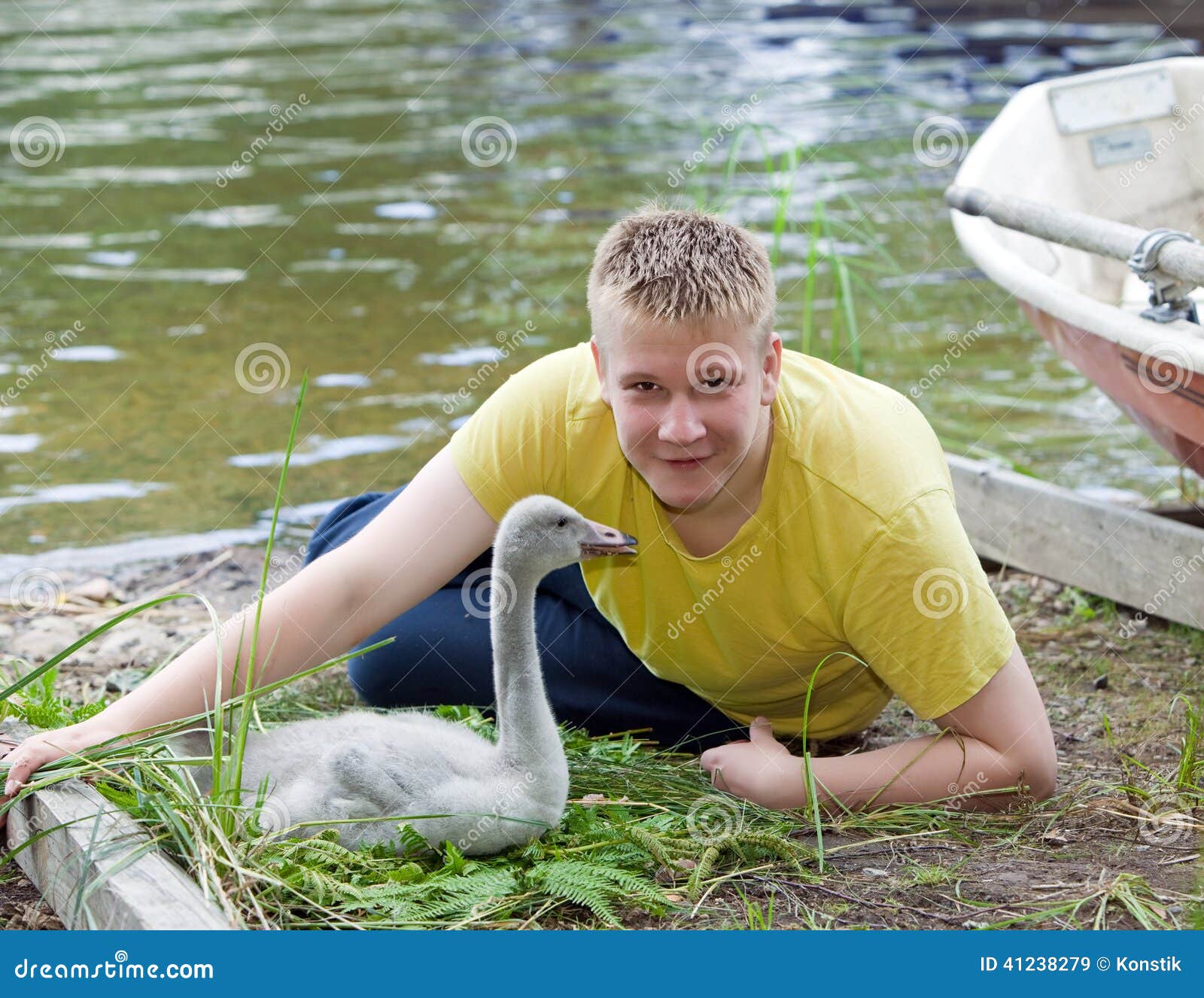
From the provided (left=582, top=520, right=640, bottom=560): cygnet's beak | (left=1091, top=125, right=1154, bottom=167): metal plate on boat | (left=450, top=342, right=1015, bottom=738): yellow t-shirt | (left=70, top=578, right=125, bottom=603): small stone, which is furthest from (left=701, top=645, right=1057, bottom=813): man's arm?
(left=1091, top=125, right=1154, bottom=167): metal plate on boat

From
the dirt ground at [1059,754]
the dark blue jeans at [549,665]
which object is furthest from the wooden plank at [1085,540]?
the dark blue jeans at [549,665]

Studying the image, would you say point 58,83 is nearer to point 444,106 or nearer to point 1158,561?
point 444,106

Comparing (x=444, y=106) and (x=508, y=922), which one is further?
(x=444, y=106)

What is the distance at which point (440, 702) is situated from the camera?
4.61m

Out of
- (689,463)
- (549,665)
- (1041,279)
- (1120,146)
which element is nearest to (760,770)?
(689,463)

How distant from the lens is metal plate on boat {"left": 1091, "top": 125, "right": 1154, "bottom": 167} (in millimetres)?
6742

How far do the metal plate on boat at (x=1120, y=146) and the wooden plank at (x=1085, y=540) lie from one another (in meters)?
1.95

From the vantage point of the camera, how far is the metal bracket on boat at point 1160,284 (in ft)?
14.8

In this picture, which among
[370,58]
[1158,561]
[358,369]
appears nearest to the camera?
[1158,561]

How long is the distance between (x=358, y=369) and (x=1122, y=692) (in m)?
5.15

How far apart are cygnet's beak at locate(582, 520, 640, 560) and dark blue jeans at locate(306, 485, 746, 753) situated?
3.36 ft

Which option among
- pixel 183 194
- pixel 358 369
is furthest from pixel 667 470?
pixel 183 194

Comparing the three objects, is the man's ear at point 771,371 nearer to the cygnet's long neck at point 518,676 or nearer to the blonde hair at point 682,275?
the blonde hair at point 682,275

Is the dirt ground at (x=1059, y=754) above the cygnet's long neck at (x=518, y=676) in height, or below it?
below
